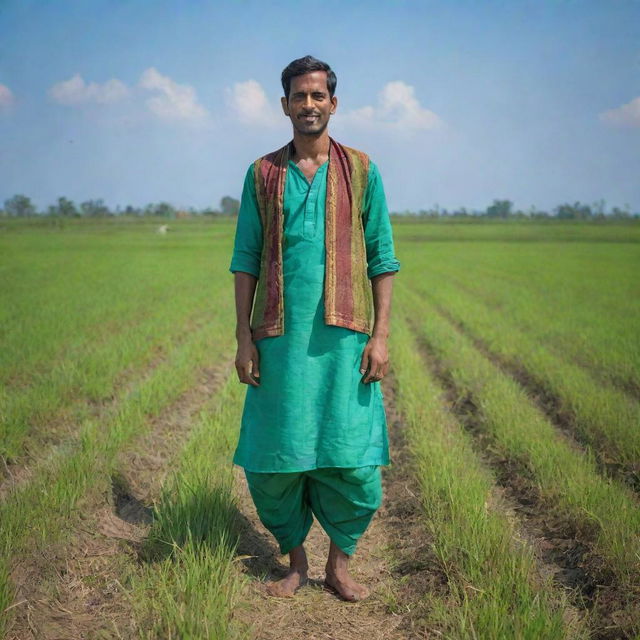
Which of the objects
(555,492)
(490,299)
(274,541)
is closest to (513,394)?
(555,492)

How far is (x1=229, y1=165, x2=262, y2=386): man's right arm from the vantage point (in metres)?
2.41

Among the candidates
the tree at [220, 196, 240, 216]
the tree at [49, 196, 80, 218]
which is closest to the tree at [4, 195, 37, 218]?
the tree at [49, 196, 80, 218]

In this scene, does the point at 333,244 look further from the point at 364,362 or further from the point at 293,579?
the point at 293,579

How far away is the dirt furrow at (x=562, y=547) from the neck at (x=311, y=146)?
1835mm

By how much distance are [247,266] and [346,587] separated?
1295 mm

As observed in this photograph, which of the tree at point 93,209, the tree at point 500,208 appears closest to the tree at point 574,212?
the tree at point 500,208

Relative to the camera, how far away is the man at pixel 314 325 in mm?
2314

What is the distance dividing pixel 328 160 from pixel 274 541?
69.0 inches

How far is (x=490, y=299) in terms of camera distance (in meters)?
11.7

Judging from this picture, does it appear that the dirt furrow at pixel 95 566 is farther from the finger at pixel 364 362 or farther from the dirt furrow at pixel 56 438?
the finger at pixel 364 362

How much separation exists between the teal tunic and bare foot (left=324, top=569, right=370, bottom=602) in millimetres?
489

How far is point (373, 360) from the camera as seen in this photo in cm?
239

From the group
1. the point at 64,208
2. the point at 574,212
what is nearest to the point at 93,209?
the point at 64,208

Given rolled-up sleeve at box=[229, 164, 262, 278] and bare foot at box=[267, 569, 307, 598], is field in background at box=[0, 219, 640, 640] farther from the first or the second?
rolled-up sleeve at box=[229, 164, 262, 278]
